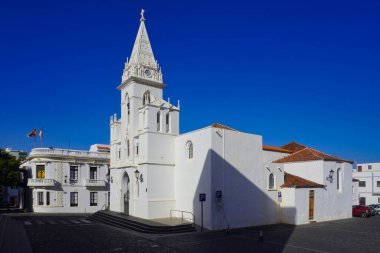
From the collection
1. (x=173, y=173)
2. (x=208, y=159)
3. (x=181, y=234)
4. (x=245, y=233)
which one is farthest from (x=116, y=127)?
(x=245, y=233)

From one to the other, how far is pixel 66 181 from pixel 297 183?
26325 mm

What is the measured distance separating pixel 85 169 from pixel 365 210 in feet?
104

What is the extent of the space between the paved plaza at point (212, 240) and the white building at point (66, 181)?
12888mm

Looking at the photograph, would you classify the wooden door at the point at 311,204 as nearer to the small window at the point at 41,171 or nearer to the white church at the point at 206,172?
the white church at the point at 206,172

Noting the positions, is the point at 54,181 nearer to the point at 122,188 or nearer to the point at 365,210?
the point at 122,188

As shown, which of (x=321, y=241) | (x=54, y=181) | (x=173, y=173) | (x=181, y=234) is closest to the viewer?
(x=321, y=241)

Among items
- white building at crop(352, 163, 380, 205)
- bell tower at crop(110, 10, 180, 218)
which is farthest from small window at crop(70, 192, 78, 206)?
white building at crop(352, 163, 380, 205)

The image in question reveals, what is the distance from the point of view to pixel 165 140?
26.5m

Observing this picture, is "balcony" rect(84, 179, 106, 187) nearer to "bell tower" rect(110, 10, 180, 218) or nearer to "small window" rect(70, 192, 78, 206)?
"small window" rect(70, 192, 78, 206)

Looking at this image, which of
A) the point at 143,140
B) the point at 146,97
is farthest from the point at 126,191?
the point at 146,97

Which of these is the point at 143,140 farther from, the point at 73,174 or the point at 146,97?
the point at 73,174

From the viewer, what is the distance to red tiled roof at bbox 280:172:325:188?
25.9m

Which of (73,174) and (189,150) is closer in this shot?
(189,150)

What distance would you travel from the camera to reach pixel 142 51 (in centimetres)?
2953
